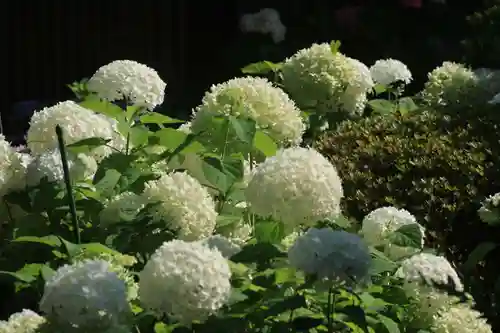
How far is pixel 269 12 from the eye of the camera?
287 inches

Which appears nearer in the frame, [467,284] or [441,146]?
[467,284]

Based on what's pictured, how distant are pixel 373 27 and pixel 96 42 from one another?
2.28m

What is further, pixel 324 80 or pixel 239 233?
pixel 324 80

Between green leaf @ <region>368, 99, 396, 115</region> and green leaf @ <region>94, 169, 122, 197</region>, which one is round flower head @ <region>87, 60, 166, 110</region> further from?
green leaf @ <region>368, 99, 396, 115</region>

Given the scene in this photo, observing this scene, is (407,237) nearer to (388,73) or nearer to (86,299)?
(86,299)

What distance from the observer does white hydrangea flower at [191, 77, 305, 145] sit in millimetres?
2480

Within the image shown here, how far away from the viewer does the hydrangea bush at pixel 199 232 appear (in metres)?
1.75

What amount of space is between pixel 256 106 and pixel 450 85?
5.48 feet

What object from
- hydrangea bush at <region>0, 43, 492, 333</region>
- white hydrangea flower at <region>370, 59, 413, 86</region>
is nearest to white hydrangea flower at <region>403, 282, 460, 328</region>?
hydrangea bush at <region>0, 43, 492, 333</region>

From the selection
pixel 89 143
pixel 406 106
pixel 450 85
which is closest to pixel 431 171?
pixel 406 106

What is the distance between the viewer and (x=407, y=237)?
88.4 inches

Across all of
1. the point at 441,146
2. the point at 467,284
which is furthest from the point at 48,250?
the point at 441,146

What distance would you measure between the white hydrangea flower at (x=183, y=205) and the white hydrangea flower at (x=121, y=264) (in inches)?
5.9

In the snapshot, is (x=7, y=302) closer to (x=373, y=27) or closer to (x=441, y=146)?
(x=441, y=146)
